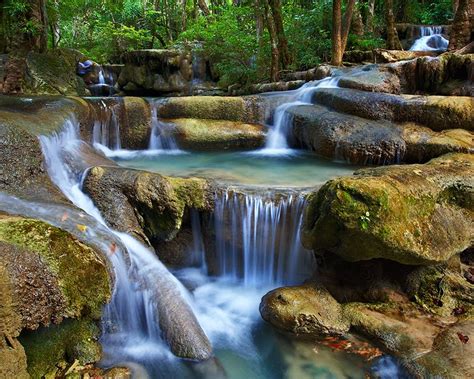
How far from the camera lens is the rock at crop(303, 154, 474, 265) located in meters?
4.28

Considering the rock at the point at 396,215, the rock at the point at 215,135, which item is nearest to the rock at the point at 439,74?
the rock at the point at 215,135

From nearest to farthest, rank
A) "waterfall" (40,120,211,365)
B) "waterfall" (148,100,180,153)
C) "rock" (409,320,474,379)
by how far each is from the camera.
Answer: "rock" (409,320,474,379) < "waterfall" (40,120,211,365) < "waterfall" (148,100,180,153)

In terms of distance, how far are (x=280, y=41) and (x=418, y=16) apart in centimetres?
872

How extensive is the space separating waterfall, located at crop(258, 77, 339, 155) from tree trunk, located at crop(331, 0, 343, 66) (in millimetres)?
2696

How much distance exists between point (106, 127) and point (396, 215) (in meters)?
6.74

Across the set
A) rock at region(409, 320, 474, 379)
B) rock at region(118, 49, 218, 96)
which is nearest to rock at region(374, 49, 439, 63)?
rock at region(118, 49, 218, 96)

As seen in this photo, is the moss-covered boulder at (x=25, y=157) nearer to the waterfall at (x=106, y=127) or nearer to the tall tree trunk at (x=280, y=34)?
the waterfall at (x=106, y=127)

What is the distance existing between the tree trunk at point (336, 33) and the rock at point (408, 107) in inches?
148

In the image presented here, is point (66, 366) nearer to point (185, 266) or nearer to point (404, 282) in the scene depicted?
point (185, 266)

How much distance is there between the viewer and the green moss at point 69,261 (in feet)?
11.1

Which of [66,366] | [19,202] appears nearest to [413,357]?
[66,366]

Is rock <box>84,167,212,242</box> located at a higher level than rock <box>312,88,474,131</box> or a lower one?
lower

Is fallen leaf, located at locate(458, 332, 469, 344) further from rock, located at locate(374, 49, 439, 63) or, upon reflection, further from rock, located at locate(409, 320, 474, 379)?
rock, located at locate(374, 49, 439, 63)

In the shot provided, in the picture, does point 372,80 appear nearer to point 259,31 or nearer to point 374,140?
point 374,140
